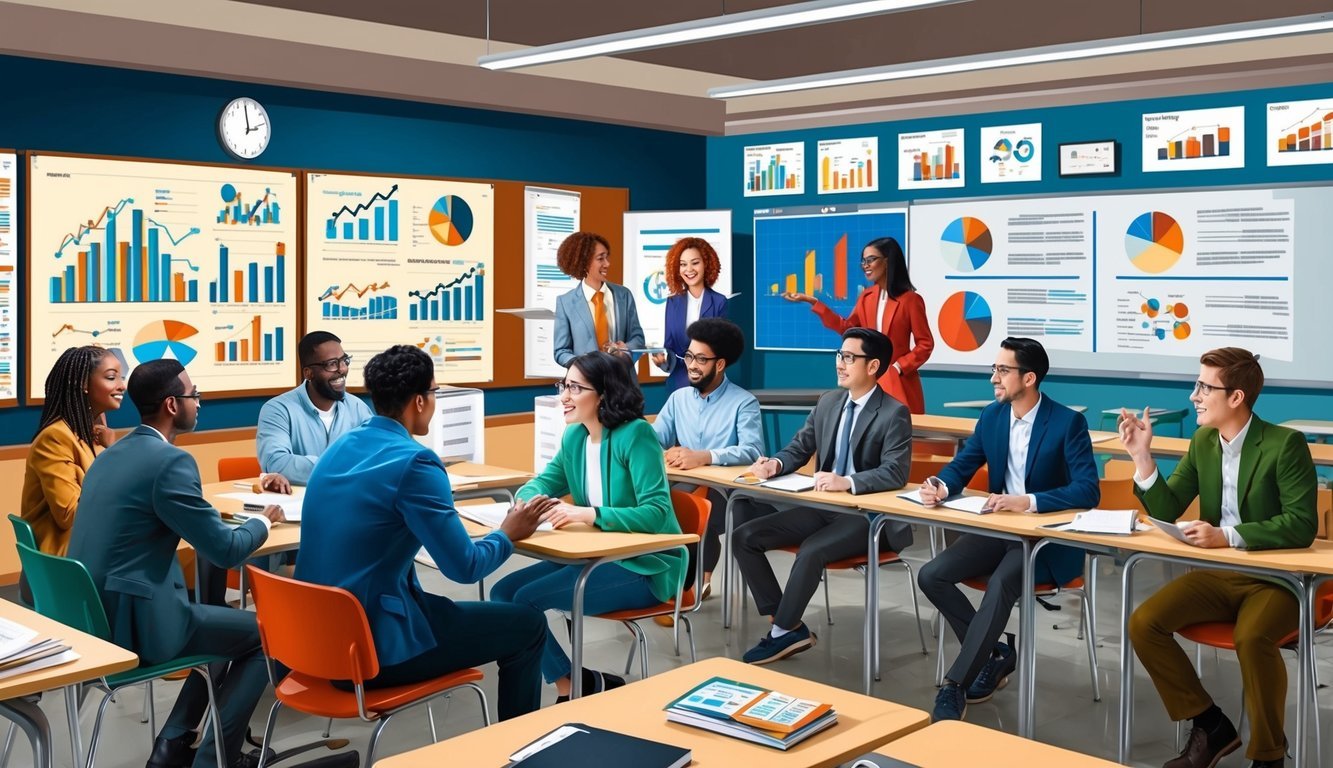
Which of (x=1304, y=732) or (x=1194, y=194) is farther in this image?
(x=1194, y=194)

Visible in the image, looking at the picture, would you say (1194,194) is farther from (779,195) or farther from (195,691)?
(195,691)

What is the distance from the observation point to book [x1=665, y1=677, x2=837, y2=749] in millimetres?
2021

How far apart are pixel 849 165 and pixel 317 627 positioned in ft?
21.2

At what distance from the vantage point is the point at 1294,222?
6840mm

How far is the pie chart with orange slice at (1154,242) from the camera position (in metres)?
7.25

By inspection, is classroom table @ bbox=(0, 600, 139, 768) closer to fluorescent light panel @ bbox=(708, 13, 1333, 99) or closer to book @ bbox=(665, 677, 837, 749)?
book @ bbox=(665, 677, 837, 749)

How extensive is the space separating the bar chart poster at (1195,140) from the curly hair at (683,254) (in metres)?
2.64

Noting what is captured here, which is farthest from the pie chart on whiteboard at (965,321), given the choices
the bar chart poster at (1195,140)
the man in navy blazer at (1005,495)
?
the man in navy blazer at (1005,495)

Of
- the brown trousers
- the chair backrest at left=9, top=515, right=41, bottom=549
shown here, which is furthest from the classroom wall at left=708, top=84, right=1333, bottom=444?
the chair backrest at left=9, top=515, right=41, bottom=549

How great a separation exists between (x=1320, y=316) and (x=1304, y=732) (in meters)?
4.00

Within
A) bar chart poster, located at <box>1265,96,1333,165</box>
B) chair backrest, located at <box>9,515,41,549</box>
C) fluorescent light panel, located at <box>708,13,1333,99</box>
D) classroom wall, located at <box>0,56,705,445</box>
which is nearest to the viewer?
chair backrest, located at <box>9,515,41,549</box>

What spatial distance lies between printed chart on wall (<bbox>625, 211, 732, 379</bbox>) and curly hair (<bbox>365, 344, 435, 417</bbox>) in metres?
5.37

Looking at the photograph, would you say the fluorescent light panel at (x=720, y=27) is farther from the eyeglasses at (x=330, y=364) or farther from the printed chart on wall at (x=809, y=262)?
the printed chart on wall at (x=809, y=262)

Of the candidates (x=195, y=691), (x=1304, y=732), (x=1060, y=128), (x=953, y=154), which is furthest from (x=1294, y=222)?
(x=195, y=691)
